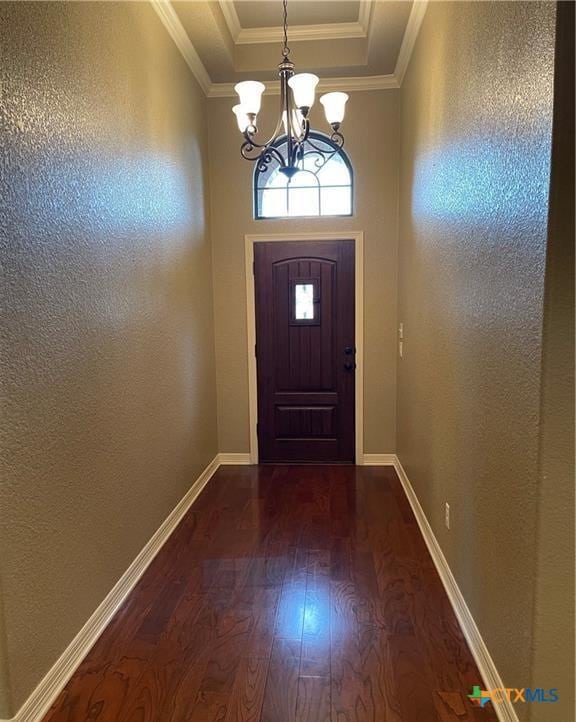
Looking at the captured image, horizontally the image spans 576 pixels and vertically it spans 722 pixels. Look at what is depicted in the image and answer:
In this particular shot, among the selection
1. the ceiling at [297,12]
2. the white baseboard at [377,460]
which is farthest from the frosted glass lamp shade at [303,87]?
the white baseboard at [377,460]

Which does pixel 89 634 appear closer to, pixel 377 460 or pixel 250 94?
pixel 250 94

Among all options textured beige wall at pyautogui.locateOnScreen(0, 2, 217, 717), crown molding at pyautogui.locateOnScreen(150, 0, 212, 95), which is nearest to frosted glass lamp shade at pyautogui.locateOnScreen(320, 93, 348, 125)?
textured beige wall at pyautogui.locateOnScreen(0, 2, 217, 717)

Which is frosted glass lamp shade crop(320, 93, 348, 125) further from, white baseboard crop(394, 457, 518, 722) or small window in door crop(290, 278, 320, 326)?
white baseboard crop(394, 457, 518, 722)

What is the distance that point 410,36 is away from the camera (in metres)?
3.29

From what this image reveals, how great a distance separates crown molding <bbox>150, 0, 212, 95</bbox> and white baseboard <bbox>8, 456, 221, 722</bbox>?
3.13 m

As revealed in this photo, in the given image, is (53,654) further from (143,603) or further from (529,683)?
(529,683)

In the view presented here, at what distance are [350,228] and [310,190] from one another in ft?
1.66

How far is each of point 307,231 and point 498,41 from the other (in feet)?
8.64

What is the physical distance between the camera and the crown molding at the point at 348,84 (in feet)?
13.1

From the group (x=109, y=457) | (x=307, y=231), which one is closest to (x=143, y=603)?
(x=109, y=457)

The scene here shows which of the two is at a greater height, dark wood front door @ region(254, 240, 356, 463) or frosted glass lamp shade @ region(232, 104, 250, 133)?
frosted glass lamp shade @ region(232, 104, 250, 133)

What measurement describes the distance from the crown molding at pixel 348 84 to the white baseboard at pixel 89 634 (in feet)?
11.2

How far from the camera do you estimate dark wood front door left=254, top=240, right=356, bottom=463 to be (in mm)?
4297

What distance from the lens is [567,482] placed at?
4.45 feet
